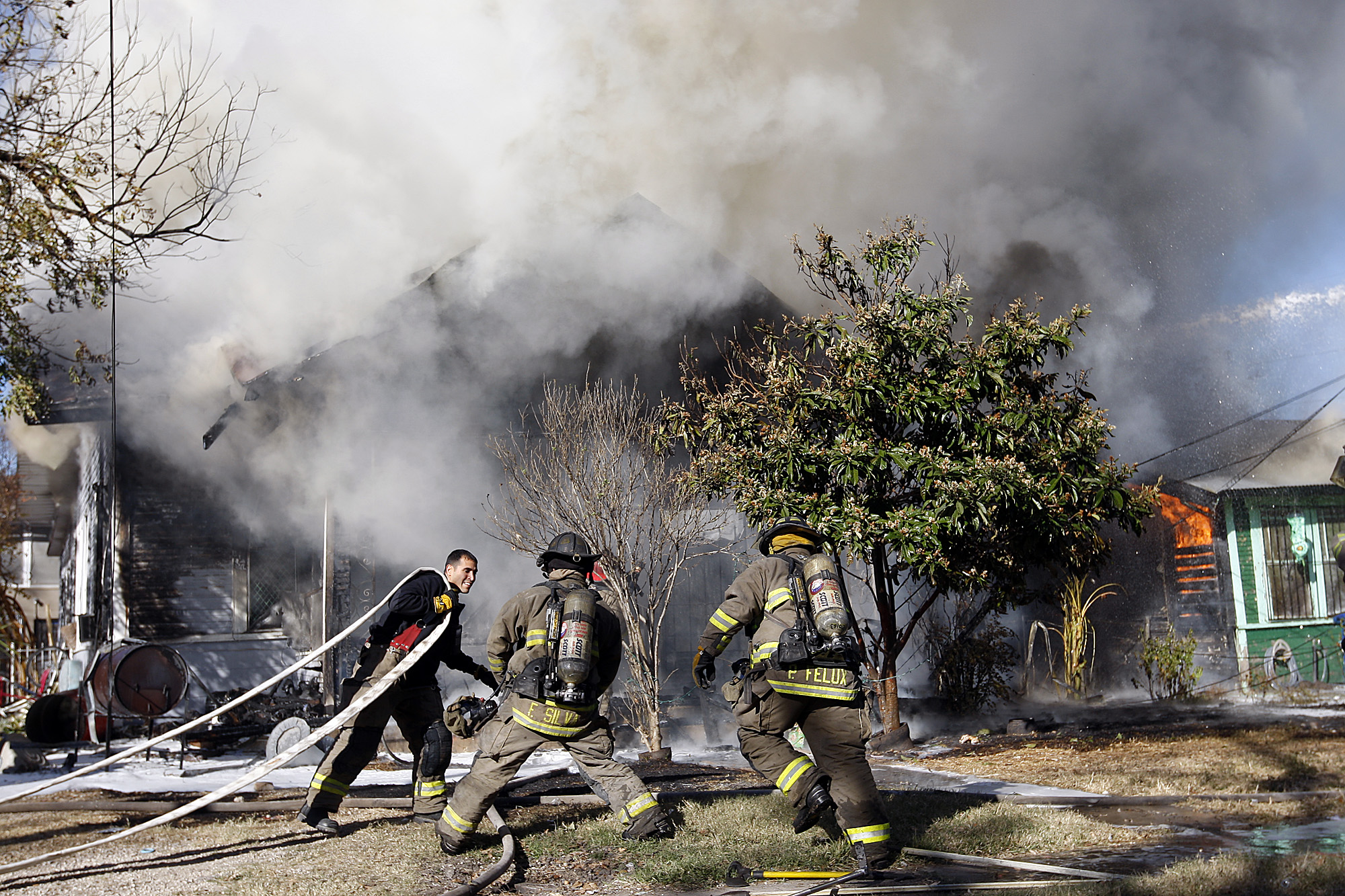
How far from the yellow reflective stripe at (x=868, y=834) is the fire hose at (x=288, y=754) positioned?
2335mm

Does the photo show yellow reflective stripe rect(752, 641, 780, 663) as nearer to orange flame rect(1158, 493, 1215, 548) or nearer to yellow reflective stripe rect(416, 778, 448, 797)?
yellow reflective stripe rect(416, 778, 448, 797)

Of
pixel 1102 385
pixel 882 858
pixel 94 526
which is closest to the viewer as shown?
pixel 882 858

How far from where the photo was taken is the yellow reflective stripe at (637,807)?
461cm

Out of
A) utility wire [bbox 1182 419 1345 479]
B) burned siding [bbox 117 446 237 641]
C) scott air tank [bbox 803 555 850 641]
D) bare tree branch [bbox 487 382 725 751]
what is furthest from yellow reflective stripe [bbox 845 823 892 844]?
utility wire [bbox 1182 419 1345 479]

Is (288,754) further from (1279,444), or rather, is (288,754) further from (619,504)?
(1279,444)

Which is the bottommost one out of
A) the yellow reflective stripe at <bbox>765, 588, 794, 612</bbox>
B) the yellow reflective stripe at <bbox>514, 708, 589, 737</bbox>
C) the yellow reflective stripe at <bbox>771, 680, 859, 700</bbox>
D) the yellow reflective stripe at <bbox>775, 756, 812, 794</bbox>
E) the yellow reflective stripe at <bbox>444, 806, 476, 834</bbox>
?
the yellow reflective stripe at <bbox>444, 806, 476, 834</bbox>

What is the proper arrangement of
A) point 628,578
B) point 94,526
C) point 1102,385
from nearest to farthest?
point 628,578 → point 94,526 → point 1102,385

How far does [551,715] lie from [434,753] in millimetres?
872

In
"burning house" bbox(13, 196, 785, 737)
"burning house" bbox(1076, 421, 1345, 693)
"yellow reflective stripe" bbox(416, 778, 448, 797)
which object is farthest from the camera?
"burning house" bbox(1076, 421, 1345, 693)

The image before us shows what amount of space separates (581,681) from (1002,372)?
4.95m

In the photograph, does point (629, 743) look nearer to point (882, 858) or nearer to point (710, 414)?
point (710, 414)

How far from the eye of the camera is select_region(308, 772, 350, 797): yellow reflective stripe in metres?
5.07

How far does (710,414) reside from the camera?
338 inches

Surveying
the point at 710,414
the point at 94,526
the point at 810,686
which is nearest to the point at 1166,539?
the point at 710,414
